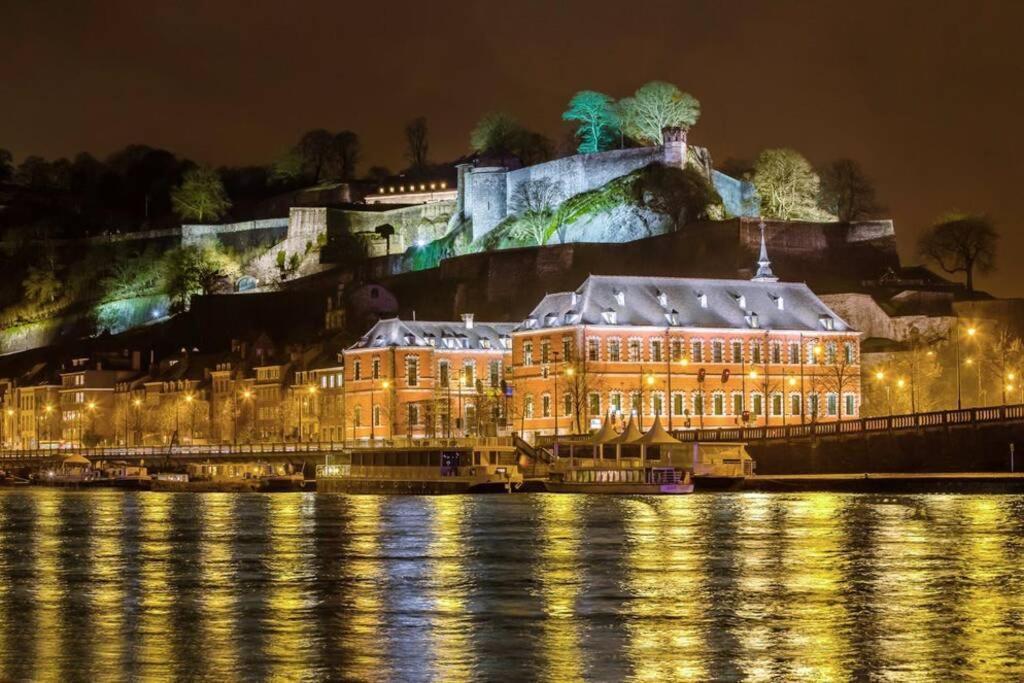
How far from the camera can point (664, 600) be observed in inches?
1275

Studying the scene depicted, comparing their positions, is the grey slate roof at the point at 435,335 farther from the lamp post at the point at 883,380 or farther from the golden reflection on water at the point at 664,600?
the golden reflection on water at the point at 664,600

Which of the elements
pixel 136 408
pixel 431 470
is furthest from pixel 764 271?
pixel 136 408

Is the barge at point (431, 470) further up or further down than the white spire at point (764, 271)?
further down

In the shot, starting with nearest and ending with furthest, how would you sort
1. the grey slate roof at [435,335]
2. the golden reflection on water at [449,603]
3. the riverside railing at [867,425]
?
the golden reflection on water at [449,603] < the riverside railing at [867,425] < the grey slate roof at [435,335]

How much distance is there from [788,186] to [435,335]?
118 feet

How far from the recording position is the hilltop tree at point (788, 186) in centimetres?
12694

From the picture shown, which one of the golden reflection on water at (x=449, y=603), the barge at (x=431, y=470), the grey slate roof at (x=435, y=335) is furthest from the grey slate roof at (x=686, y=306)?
the golden reflection on water at (x=449, y=603)

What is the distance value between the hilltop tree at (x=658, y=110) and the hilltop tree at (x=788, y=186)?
8.41 metres

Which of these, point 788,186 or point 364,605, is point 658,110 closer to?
point 788,186

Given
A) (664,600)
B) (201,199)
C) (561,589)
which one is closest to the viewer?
(664,600)

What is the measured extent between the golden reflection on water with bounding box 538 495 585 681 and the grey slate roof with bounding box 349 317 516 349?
42.6 meters

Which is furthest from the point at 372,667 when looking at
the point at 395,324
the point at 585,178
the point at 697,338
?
the point at 585,178

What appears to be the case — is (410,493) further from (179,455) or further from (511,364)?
(179,455)

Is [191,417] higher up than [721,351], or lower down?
lower down
